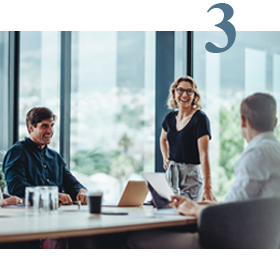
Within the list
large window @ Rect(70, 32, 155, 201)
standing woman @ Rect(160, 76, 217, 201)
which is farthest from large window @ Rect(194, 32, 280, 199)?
standing woman @ Rect(160, 76, 217, 201)

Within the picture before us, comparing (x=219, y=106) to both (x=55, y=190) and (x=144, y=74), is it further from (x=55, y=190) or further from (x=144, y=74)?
(x=55, y=190)

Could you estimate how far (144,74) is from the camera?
4.84 m

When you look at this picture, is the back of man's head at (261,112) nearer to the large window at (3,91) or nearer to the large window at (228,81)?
the large window at (228,81)

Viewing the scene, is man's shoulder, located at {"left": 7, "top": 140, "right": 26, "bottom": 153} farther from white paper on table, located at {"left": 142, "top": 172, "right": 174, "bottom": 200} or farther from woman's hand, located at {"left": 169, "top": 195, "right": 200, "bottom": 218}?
woman's hand, located at {"left": 169, "top": 195, "right": 200, "bottom": 218}

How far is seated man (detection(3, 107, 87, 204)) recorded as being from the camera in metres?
2.93

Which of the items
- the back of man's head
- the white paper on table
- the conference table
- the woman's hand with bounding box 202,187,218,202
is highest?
the back of man's head

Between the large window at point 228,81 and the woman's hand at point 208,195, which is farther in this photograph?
the large window at point 228,81

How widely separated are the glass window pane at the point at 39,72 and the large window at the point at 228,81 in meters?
1.95
